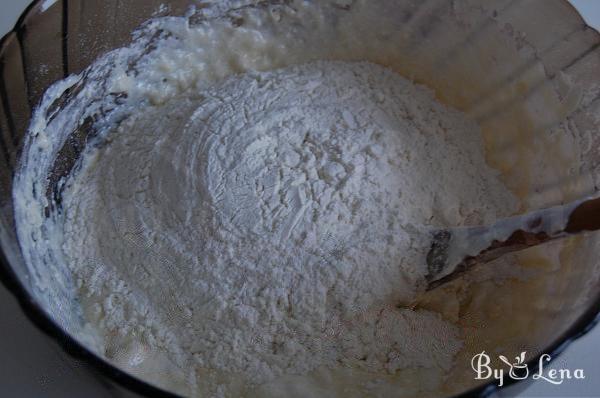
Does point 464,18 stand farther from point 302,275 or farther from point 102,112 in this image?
point 102,112

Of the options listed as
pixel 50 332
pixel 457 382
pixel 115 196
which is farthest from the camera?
pixel 115 196

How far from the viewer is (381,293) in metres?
0.85

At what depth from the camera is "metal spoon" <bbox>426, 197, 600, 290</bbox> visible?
0.72 meters

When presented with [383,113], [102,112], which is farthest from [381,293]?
[102,112]

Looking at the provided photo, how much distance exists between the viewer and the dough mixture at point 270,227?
2.69ft

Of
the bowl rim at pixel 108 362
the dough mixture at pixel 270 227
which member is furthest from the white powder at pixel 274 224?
the bowl rim at pixel 108 362

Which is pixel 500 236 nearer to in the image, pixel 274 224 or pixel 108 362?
pixel 274 224

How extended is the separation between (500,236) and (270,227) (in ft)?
1.09

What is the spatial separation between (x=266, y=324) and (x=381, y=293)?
0.17 metres

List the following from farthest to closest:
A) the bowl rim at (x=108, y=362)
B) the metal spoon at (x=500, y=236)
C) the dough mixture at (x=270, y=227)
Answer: the dough mixture at (x=270, y=227)
the metal spoon at (x=500, y=236)
the bowl rim at (x=108, y=362)

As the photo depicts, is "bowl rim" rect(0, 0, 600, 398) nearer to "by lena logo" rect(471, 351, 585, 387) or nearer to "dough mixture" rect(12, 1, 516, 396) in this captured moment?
"by lena logo" rect(471, 351, 585, 387)

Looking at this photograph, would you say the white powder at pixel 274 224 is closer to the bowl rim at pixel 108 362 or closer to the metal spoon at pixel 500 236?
the metal spoon at pixel 500 236

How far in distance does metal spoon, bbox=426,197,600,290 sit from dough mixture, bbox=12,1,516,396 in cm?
3

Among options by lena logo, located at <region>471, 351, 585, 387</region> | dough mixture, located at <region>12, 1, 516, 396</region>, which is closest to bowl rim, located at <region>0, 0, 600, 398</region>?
by lena logo, located at <region>471, 351, 585, 387</region>
